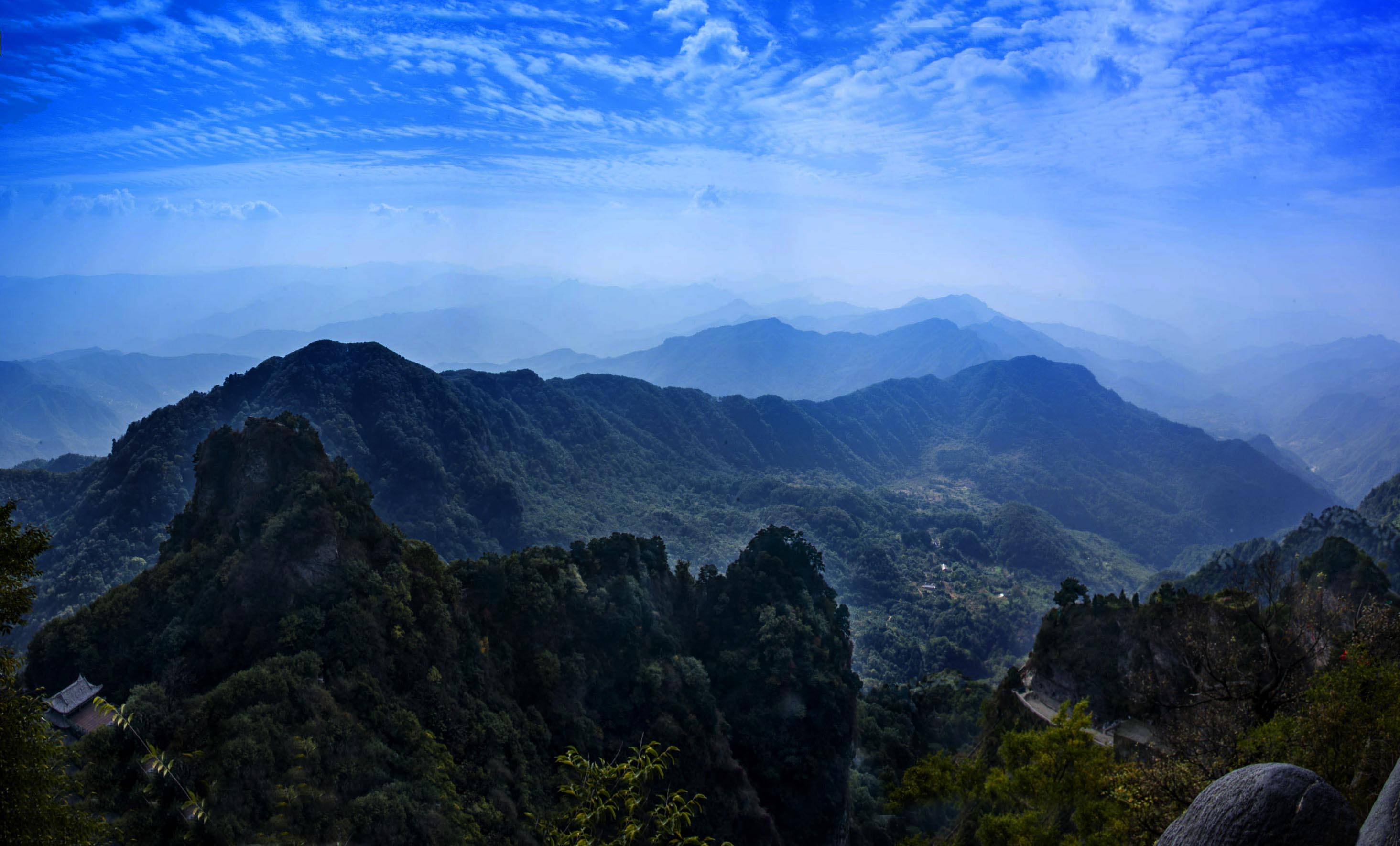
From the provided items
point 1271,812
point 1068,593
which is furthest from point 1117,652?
point 1271,812

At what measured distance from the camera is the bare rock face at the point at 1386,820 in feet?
24.0

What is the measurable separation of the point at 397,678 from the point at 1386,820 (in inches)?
994

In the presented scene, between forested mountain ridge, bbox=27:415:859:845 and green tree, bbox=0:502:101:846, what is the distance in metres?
7.73

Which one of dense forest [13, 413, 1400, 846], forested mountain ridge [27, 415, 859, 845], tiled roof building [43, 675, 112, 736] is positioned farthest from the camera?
tiled roof building [43, 675, 112, 736]

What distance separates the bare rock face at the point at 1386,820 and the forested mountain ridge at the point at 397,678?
15.1 meters

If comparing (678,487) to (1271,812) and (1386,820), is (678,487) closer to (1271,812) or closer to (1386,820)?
(1271,812)

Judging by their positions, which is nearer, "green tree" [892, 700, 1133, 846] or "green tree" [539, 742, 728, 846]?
"green tree" [539, 742, 728, 846]

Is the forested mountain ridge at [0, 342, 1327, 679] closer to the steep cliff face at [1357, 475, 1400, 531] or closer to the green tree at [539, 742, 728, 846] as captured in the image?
the steep cliff face at [1357, 475, 1400, 531]

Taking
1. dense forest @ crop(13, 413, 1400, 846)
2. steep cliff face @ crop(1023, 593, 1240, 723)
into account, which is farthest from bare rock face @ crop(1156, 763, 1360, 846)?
steep cliff face @ crop(1023, 593, 1240, 723)

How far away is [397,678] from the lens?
77.7 ft

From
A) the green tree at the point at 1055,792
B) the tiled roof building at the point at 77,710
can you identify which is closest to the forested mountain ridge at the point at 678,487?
the tiled roof building at the point at 77,710

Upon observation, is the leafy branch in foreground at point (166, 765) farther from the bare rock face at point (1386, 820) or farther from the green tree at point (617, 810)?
the bare rock face at point (1386, 820)

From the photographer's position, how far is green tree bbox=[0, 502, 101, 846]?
28.3 ft

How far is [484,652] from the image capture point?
89.9 ft
